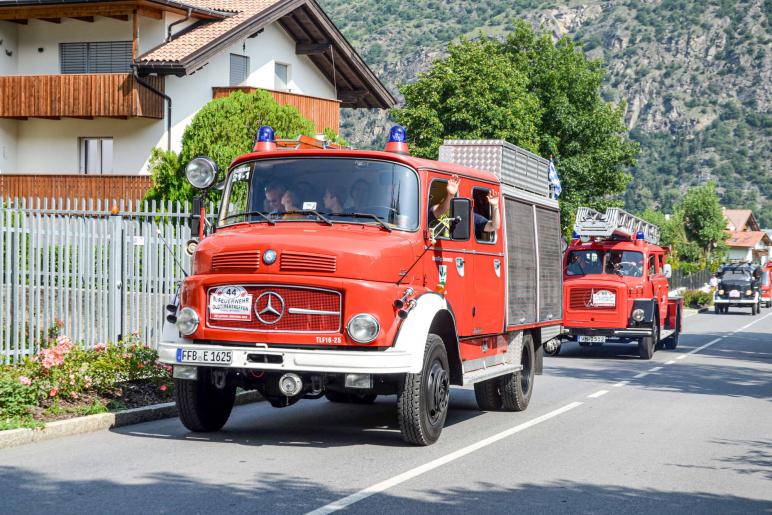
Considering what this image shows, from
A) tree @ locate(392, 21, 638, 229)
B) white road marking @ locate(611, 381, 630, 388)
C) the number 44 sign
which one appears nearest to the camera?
the number 44 sign

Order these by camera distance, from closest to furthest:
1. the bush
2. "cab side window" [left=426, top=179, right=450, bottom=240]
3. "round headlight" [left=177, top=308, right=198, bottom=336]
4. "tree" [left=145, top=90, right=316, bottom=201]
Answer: "round headlight" [left=177, top=308, right=198, bottom=336], "cab side window" [left=426, top=179, right=450, bottom=240], "tree" [left=145, top=90, right=316, bottom=201], the bush

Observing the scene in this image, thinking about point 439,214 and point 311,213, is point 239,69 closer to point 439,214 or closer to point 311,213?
point 439,214

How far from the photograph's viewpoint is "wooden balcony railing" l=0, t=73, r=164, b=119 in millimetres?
32562

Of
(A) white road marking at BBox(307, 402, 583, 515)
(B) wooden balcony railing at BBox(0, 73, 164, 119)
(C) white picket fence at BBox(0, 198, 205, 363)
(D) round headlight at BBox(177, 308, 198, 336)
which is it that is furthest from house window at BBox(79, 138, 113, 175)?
(D) round headlight at BBox(177, 308, 198, 336)

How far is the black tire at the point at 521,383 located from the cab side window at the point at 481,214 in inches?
73.1

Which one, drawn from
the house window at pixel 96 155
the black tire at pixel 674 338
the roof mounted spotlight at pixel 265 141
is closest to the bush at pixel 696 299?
the black tire at pixel 674 338

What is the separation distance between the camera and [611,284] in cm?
2327

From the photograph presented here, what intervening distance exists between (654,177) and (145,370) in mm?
129391

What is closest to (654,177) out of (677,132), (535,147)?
(677,132)

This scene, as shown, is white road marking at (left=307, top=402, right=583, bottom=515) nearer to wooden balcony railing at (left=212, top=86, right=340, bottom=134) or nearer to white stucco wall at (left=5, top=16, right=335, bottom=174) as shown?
wooden balcony railing at (left=212, top=86, right=340, bottom=134)

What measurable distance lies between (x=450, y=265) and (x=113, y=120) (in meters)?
25.6

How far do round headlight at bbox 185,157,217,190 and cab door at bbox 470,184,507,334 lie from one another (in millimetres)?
2662

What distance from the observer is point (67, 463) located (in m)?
8.77


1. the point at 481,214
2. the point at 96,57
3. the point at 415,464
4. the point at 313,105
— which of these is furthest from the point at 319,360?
the point at 313,105
